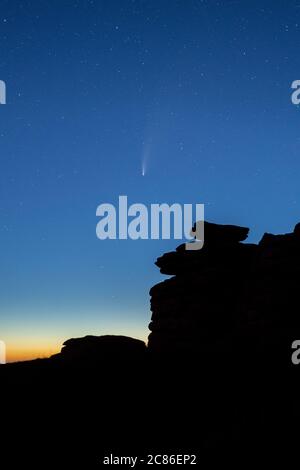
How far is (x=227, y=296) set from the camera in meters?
43.4

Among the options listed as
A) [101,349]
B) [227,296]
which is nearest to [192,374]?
[227,296]

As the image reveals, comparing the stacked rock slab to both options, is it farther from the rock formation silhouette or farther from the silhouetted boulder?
the silhouetted boulder

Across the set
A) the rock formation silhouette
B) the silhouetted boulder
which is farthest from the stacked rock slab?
the silhouetted boulder

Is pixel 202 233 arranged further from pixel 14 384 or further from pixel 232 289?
pixel 14 384

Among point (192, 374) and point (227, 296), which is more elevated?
point (227, 296)

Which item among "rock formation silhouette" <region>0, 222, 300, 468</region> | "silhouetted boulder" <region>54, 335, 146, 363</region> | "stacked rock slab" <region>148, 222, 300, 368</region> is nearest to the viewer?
"rock formation silhouette" <region>0, 222, 300, 468</region>

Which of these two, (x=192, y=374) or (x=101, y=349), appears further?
(x=101, y=349)

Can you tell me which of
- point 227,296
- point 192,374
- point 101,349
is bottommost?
point 192,374

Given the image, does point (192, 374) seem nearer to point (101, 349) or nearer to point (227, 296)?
point (227, 296)

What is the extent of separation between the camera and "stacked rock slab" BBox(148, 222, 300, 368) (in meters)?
36.1

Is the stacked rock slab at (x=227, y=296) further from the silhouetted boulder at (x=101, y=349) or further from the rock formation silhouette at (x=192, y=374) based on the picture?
the silhouetted boulder at (x=101, y=349)

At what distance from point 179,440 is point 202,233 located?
2559 centimetres

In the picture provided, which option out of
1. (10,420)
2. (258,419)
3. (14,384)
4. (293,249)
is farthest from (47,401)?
(293,249)

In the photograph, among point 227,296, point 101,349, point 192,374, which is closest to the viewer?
point 192,374
